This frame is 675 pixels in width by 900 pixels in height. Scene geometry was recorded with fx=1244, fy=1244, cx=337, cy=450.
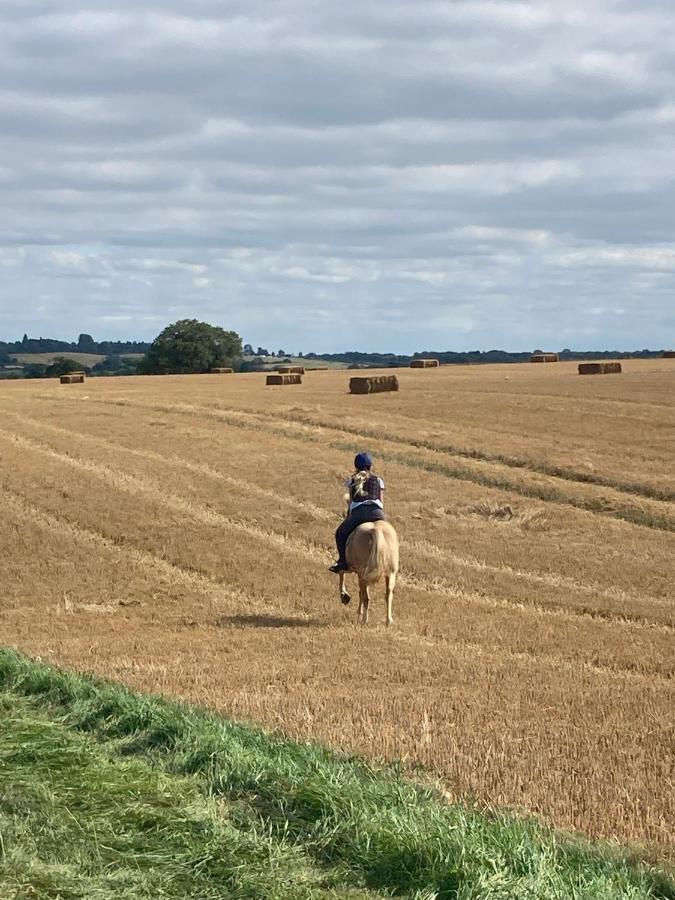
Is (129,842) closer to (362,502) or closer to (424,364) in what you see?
(362,502)

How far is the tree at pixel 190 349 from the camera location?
111562 mm

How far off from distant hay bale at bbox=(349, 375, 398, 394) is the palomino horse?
33537 millimetres

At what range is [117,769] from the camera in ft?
28.3

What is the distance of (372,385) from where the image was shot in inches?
2035

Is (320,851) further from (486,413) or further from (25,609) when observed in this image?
(486,413)

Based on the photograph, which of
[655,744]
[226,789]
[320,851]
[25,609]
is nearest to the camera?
[320,851]

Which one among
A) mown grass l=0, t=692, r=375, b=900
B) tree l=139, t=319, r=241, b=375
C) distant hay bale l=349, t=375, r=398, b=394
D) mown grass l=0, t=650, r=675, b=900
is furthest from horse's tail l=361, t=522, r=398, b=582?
tree l=139, t=319, r=241, b=375

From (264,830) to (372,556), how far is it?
10.5 metres

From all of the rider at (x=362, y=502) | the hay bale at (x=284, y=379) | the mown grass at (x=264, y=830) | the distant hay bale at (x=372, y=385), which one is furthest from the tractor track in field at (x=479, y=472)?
the mown grass at (x=264, y=830)

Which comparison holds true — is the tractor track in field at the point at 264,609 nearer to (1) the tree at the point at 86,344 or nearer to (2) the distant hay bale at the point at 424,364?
(2) the distant hay bale at the point at 424,364

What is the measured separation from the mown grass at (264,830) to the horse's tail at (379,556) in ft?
26.9

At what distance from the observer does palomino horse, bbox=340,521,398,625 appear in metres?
17.8

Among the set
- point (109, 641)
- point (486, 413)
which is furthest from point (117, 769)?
point (486, 413)

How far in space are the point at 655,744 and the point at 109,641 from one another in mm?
8248
